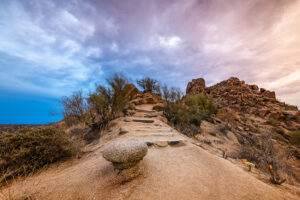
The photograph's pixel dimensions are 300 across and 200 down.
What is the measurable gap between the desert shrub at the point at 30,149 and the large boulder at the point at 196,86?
1077 inches

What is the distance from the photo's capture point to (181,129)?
8203mm

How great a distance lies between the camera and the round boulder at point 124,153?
2.37 metres

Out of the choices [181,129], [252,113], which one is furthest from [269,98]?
[181,129]

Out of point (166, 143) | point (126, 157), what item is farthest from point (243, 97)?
point (126, 157)

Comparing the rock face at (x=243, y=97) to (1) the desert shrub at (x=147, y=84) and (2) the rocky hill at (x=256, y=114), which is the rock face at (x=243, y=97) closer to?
(2) the rocky hill at (x=256, y=114)

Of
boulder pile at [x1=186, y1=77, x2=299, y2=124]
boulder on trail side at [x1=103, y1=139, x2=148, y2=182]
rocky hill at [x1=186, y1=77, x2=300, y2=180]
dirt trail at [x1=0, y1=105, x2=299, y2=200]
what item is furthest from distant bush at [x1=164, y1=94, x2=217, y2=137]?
boulder pile at [x1=186, y1=77, x2=299, y2=124]

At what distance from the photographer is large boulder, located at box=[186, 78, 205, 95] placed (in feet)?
90.6

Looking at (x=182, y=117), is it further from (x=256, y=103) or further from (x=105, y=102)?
(x=256, y=103)

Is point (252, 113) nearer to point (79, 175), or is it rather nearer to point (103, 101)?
point (103, 101)

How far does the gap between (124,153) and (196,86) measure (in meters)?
30.0

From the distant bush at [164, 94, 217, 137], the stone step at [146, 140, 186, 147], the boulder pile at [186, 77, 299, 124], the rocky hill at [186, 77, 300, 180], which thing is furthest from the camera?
the boulder pile at [186, 77, 299, 124]

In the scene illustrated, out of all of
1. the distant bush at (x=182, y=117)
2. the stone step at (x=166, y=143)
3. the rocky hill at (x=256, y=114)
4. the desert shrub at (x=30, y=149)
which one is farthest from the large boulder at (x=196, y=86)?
the desert shrub at (x=30, y=149)

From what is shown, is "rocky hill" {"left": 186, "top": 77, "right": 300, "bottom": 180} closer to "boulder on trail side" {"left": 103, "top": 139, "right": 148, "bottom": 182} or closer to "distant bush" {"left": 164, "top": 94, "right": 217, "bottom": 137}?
"distant bush" {"left": 164, "top": 94, "right": 217, "bottom": 137}

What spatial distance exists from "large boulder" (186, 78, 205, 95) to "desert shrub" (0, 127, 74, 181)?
1077 inches
